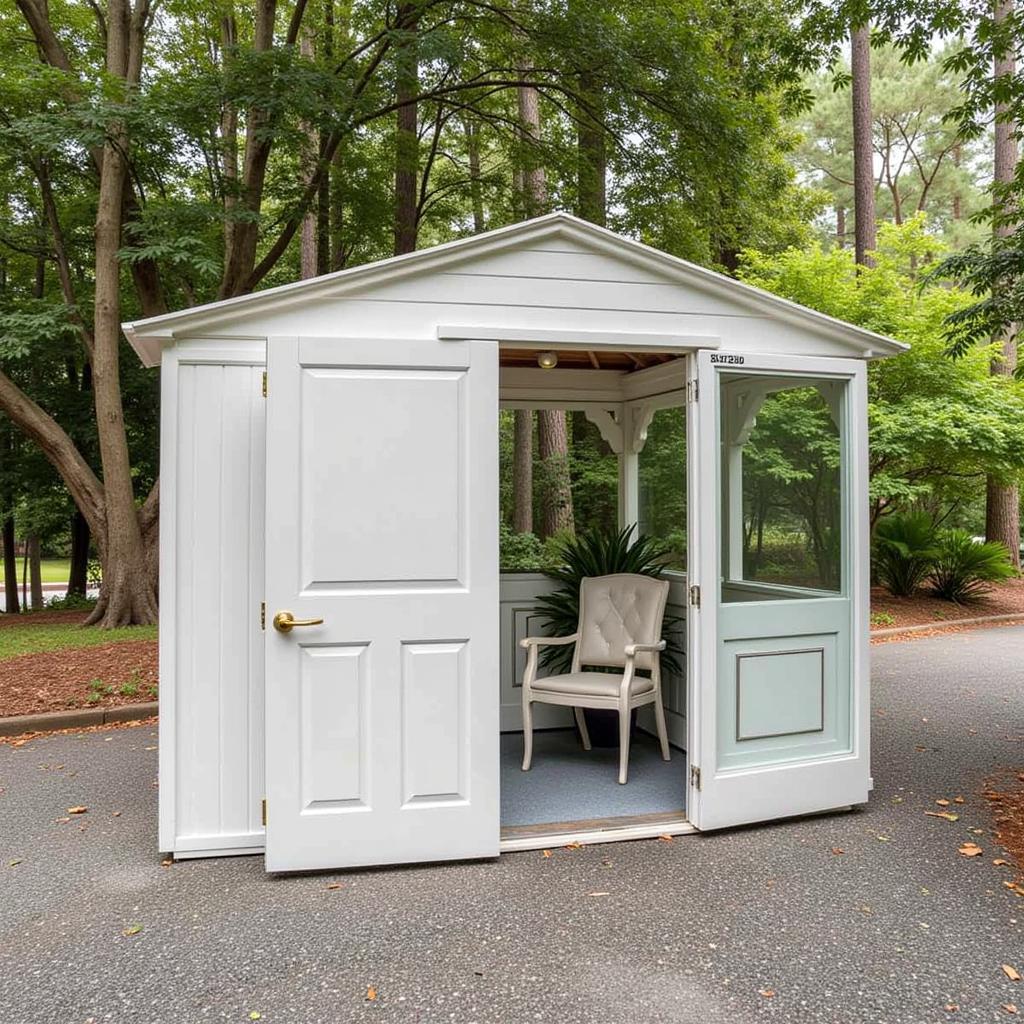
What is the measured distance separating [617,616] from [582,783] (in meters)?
1.00

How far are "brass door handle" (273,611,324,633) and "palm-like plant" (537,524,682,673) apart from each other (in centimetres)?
215

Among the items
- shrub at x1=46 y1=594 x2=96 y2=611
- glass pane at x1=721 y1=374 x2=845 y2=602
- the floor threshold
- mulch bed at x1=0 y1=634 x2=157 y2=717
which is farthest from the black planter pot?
shrub at x1=46 y1=594 x2=96 y2=611

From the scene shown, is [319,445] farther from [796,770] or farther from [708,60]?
[708,60]

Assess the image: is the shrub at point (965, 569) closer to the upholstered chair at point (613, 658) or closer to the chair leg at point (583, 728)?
the upholstered chair at point (613, 658)

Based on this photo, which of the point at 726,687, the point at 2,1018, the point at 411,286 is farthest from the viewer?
the point at 726,687

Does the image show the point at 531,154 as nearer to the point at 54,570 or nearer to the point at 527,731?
the point at 527,731

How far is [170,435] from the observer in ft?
11.1

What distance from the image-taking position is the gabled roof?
3.29 metres

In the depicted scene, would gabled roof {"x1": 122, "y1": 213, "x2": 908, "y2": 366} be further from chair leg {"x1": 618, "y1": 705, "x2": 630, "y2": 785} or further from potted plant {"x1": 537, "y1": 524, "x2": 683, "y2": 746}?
chair leg {"x1": 618, "y1": 705, "x2": 630, "y2": 785}

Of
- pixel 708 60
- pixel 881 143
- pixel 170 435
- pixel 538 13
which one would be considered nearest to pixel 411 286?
pixel 170 435

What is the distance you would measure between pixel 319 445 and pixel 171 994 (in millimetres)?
1850

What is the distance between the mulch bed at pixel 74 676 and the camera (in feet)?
18.7

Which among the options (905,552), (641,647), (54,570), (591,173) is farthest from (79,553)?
(54,570)

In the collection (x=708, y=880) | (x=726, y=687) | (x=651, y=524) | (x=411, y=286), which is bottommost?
(x=708, y=880)
